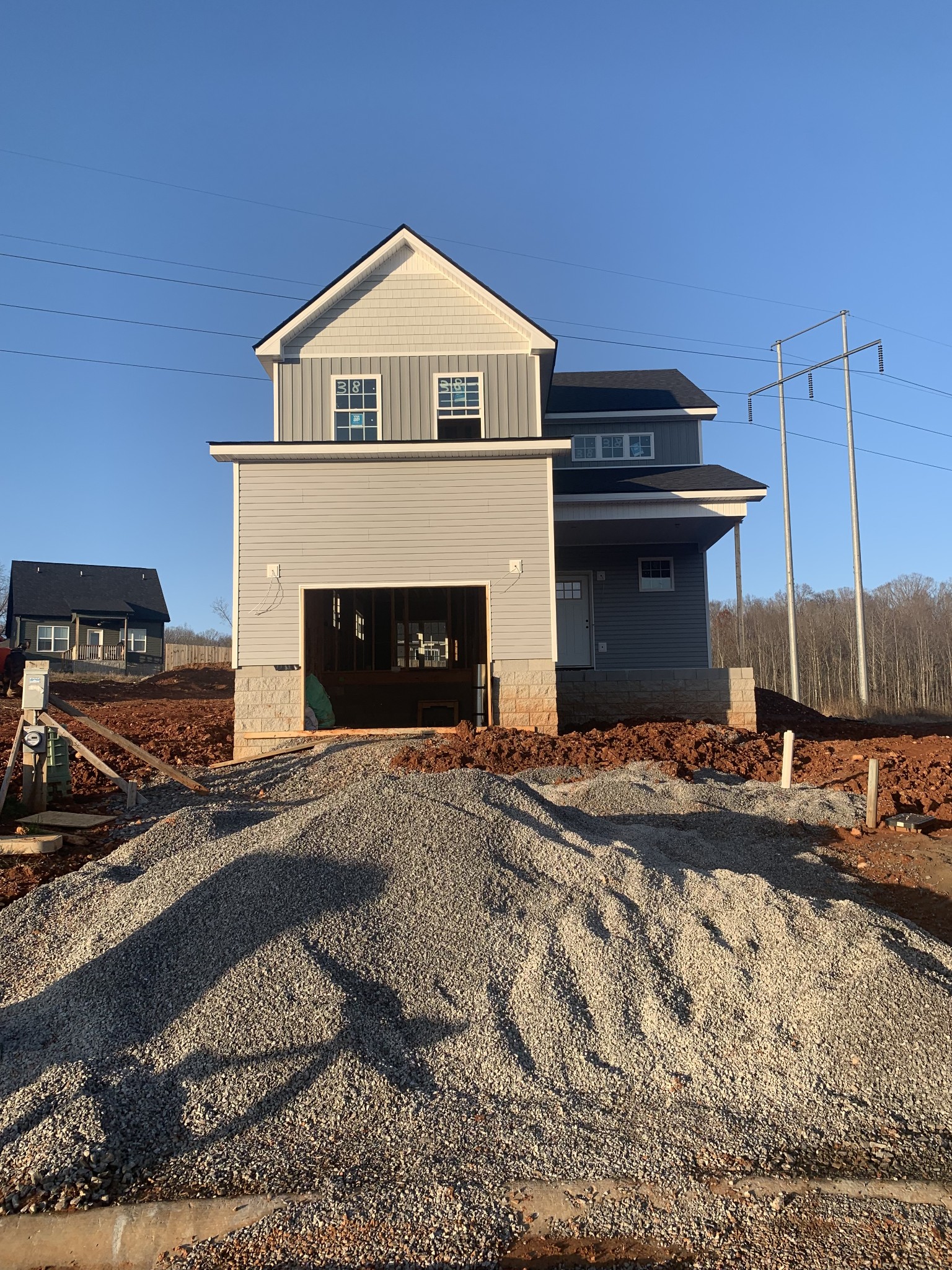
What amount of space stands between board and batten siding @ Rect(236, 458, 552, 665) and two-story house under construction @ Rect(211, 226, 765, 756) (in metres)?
0.03

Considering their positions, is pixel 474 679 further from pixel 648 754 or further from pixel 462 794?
pixel 462 794

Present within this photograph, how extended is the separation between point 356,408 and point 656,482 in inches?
241

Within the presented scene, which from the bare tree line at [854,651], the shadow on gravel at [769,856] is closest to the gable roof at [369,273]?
the shadow on gravel at [769,856]

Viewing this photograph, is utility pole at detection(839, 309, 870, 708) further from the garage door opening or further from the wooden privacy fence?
the wooden privacy fence

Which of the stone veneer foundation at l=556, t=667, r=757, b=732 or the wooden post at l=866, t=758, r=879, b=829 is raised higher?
the stone veneer foundation at l=556, t=667, r=757, b=732

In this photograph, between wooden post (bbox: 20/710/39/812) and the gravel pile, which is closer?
the gravel pile

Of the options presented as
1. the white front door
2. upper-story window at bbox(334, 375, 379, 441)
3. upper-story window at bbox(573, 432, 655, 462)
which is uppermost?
upper-story window at bbox(573, 432, 655, 462)

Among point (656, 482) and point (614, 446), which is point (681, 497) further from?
point (614, 446)

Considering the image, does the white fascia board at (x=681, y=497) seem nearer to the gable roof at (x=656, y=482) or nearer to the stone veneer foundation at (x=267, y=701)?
the gable roof at (x=656, y=482)

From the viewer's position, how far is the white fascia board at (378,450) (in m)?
14.7

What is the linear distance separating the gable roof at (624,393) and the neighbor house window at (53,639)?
95.9 feet

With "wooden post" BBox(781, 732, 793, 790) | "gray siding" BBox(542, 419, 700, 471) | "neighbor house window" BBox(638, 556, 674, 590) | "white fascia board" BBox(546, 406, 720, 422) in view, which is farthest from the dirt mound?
"white fascia board" BBox(546, 406, 720, 422)

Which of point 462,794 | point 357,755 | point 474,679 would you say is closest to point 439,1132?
point 462,794

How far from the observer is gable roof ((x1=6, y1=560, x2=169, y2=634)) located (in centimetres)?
4181
